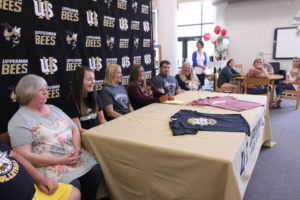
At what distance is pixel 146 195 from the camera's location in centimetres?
136

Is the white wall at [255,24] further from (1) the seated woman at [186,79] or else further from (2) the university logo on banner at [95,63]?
(2) the university logo on banner at [95,63]

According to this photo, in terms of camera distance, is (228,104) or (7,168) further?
(228,104)

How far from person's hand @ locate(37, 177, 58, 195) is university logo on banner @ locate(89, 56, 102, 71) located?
1721 mm

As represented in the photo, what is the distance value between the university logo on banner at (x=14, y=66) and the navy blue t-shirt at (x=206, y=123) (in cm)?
146

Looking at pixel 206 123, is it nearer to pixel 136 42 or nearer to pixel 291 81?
pixel 136 42

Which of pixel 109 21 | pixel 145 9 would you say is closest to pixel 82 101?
pixel 109 21

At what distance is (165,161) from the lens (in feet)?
4.03

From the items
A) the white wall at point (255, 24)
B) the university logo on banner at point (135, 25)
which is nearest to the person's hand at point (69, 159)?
the university logo on banner at point (135, 25)

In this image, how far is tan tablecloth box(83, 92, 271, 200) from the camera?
1122 millimetres

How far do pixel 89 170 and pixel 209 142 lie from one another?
0.82 metres

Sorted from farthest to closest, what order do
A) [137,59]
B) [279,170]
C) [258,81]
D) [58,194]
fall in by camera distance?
[258,81], [137,59], [279,170], [58,194]

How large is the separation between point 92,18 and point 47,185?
2123 mm

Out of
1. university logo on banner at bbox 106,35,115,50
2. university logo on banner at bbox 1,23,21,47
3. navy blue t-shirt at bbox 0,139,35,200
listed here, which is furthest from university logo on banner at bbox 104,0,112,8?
navy blue t-shirt at bbox 0,139,35,200

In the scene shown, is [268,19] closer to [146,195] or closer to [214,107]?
[214,107]
